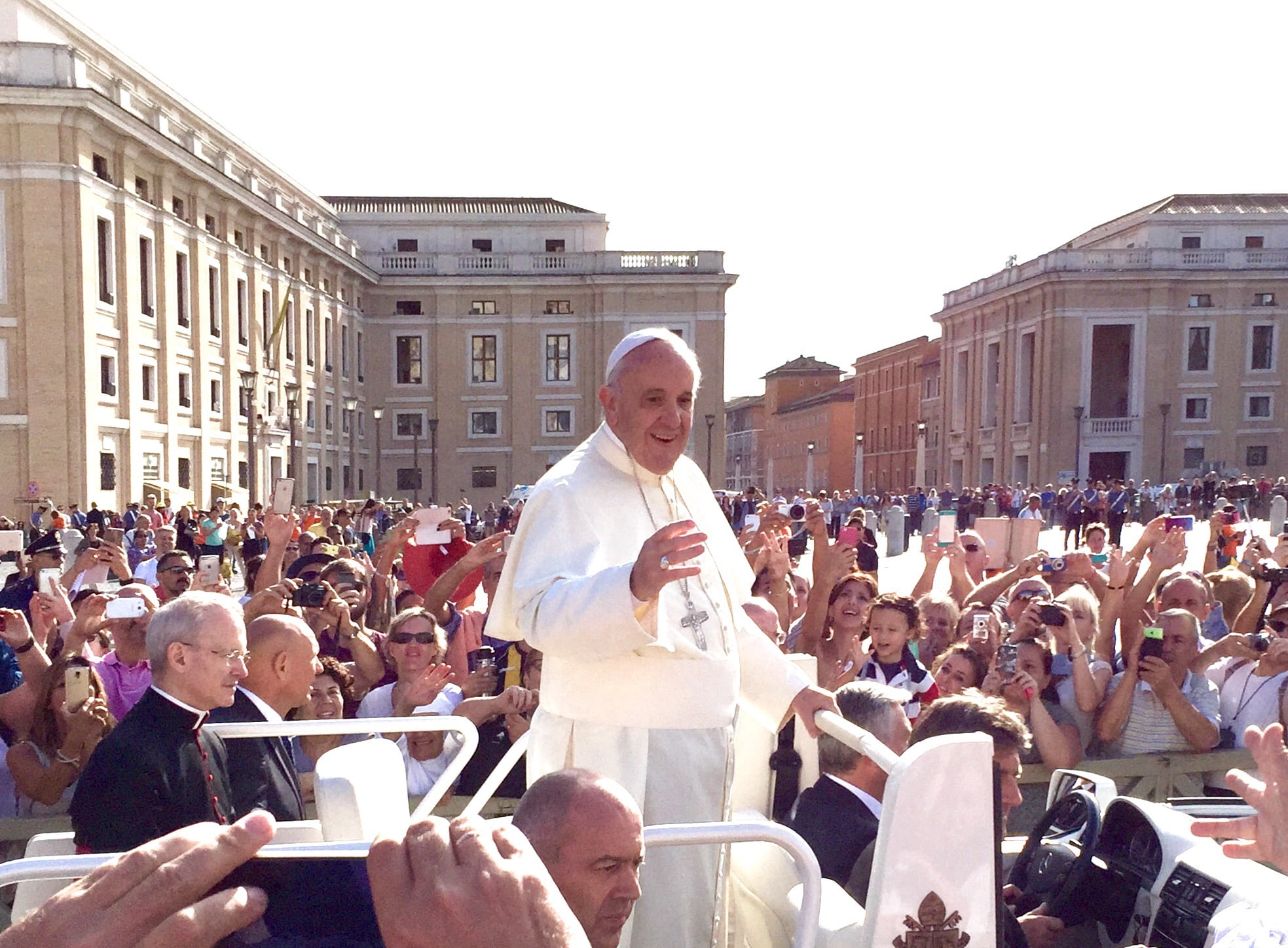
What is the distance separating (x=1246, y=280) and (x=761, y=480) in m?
47.5

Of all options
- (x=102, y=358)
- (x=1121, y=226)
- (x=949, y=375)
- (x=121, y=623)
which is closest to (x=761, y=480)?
(x=949, y=375)

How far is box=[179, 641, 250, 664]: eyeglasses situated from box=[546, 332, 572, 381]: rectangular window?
4898 centimetres

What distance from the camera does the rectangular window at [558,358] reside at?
169 ft

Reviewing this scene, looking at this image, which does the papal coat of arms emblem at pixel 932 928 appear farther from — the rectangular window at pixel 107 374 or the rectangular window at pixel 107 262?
the rectangular window at pixel 107 262

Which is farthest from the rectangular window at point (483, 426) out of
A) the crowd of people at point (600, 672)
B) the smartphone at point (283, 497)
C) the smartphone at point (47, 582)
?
the smartphone at point (47, 582)

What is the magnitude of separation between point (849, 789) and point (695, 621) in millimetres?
714

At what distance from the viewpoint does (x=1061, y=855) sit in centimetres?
319

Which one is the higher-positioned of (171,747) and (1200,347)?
(1200,347)

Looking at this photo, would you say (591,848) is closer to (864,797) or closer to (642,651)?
(642,651)

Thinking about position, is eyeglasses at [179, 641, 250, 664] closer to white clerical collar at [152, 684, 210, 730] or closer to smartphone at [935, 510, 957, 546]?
white clerical collar at [152, 684, 210, 730]

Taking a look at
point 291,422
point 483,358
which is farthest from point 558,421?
point 291,422

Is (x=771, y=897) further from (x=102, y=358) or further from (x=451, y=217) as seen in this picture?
(x=451, y=217)

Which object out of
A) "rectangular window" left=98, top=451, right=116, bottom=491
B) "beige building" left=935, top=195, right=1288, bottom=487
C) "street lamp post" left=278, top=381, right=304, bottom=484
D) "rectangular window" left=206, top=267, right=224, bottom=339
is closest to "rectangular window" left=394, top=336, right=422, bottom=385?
"street lamp post" left=278, top=381, right=304, bottom=484

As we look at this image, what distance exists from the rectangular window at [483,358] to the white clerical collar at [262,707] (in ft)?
162
